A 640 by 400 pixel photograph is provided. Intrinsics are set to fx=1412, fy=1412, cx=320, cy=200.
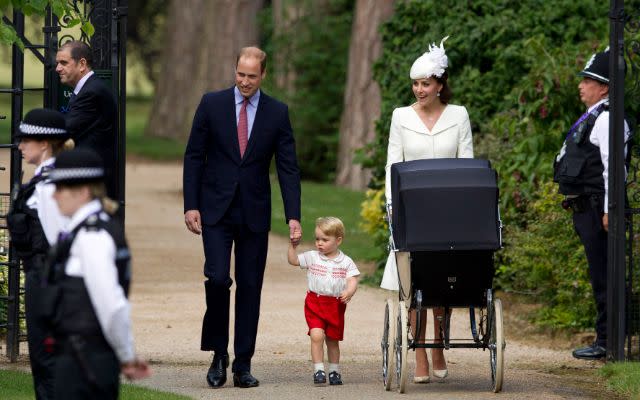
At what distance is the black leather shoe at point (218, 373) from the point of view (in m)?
8.27

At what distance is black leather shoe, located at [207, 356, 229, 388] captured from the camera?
827 cm

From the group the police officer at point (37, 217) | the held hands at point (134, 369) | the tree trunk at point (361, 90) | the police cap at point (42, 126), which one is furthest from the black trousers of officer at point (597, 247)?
the tree trunk at point (361, 90)

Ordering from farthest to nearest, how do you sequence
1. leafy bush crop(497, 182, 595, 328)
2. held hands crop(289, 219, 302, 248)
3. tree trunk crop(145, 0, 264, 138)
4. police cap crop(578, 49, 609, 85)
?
1. tree trunk crop(145, 0, 264, 138)
2. leafy bush crop(497, 182, 595, 328)
3. police cap crop(578, 49, 609, 85)
4. held hands crop(289, 219, 302, 248)

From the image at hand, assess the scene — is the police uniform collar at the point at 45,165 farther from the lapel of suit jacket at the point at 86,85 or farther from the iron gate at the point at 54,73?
the iron gate at the point at 54,73

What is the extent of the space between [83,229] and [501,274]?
7.77 meters

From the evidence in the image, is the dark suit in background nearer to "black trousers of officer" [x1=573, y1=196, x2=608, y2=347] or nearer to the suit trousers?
the suit trousers

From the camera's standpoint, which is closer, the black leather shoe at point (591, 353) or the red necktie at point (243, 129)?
the red necktie at point (243, 129)

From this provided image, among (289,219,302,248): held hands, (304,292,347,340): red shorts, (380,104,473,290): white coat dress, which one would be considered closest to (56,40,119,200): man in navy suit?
(289,219,302,248): held hands

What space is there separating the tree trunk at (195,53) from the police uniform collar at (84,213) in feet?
94.1

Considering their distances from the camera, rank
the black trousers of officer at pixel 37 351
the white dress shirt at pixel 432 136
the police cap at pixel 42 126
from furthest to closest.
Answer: the white dress shirt at pixel 432 136, the black trousers of officer at pixel 37 351, the police cap at pixel 42 126

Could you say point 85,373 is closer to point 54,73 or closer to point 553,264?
point 54,73

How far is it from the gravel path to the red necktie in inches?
56.3

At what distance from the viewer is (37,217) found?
6637mm

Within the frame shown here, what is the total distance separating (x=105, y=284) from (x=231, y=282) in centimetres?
329
